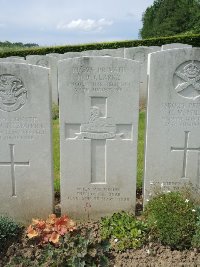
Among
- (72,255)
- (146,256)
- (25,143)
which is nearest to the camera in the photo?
(72,255)

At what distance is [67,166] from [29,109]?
867 millimetres

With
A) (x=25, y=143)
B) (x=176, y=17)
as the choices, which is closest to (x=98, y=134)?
(x=25, y=143)

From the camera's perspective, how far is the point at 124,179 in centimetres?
459

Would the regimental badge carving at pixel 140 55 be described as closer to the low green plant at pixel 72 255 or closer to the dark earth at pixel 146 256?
the dark earth at pixel 146 256

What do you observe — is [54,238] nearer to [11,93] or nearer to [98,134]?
[98,134]

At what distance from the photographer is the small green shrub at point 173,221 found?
388 centimetres

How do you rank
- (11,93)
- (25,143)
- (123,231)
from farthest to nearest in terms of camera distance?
(25,143) < (11,93) < (123,231)

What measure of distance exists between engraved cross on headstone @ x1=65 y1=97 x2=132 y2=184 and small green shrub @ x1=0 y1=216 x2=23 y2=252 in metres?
1.24

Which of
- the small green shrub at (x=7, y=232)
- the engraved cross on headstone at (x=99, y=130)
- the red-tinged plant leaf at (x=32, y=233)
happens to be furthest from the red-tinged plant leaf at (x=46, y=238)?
the engraved cross on headstone at (x=99, y=130)

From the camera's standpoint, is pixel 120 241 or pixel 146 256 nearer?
pixel 146 256

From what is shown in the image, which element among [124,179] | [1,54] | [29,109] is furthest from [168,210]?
[1,54]

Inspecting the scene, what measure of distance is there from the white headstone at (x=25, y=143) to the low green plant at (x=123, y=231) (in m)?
0.85

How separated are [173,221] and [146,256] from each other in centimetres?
48

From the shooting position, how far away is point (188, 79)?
4297mm
